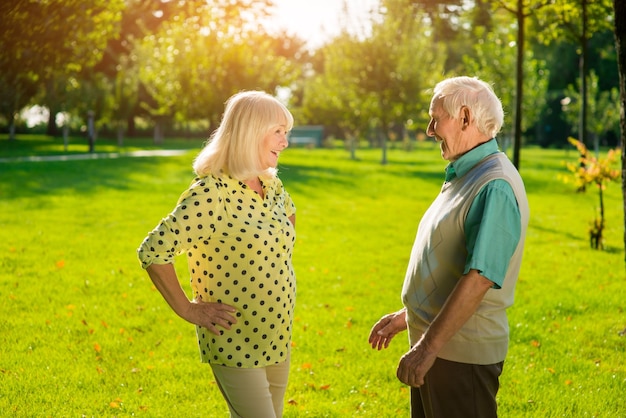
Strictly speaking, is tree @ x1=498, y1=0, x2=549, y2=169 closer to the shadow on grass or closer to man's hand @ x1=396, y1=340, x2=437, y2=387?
man's hand @ x1=396, y1=340, x2=437, y2=387

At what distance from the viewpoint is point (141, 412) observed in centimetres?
554

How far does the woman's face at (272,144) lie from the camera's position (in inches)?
136

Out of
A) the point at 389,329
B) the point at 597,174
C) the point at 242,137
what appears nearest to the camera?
the point at 242,137

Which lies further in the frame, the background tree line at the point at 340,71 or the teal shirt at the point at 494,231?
the background tree line at the point at 340,71

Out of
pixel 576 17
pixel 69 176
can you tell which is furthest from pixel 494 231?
pixel 69 176

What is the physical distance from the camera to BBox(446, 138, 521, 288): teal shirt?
2.87 metres

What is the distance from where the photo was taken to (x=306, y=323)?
27.1 ft

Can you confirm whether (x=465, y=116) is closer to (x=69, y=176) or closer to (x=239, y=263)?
(x=239, y=263)

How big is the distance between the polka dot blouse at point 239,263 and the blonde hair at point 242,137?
7 cm

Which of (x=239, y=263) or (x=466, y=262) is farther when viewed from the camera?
(x=239, y=263)

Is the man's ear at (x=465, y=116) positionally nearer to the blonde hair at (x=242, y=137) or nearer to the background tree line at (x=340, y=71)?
the blonde hair at (x=242, y=137)

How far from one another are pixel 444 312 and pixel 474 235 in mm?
343

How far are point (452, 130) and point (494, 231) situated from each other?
1.79ft

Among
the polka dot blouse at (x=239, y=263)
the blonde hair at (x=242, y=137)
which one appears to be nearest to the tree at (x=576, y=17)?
the blonde hair at (x=242, y=137)
